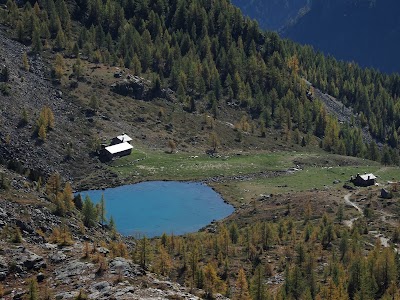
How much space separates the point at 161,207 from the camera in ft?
495

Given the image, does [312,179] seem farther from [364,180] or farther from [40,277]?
[40,277]

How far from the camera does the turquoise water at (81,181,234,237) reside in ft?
458

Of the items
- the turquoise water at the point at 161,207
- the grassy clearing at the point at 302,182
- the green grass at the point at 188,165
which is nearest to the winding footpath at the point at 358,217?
the grassy clearing at the point at 302,182

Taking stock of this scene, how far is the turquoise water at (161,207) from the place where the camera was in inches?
5502

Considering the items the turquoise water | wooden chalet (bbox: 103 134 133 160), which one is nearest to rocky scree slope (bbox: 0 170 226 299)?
the turquoise water

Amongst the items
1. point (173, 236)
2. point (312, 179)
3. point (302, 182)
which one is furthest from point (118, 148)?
point (173, 236)

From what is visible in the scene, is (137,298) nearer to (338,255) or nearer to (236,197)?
(338,255)

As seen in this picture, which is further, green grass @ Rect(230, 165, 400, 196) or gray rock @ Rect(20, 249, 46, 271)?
green grass @ Rect(230, 165, 400, 196)

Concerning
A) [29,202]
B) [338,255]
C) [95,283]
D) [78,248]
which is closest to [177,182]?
[338,255]

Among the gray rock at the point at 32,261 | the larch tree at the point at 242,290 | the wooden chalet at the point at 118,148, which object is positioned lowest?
the larch tree at the point at 242,290

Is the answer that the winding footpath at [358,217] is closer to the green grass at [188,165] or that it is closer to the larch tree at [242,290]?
the green grass at [188,165]

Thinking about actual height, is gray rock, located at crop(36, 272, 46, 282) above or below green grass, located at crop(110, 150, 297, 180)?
below

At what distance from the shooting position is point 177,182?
16925cm

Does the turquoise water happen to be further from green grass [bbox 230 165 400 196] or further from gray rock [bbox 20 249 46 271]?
gray rock [bbox 20 249 46 271]
